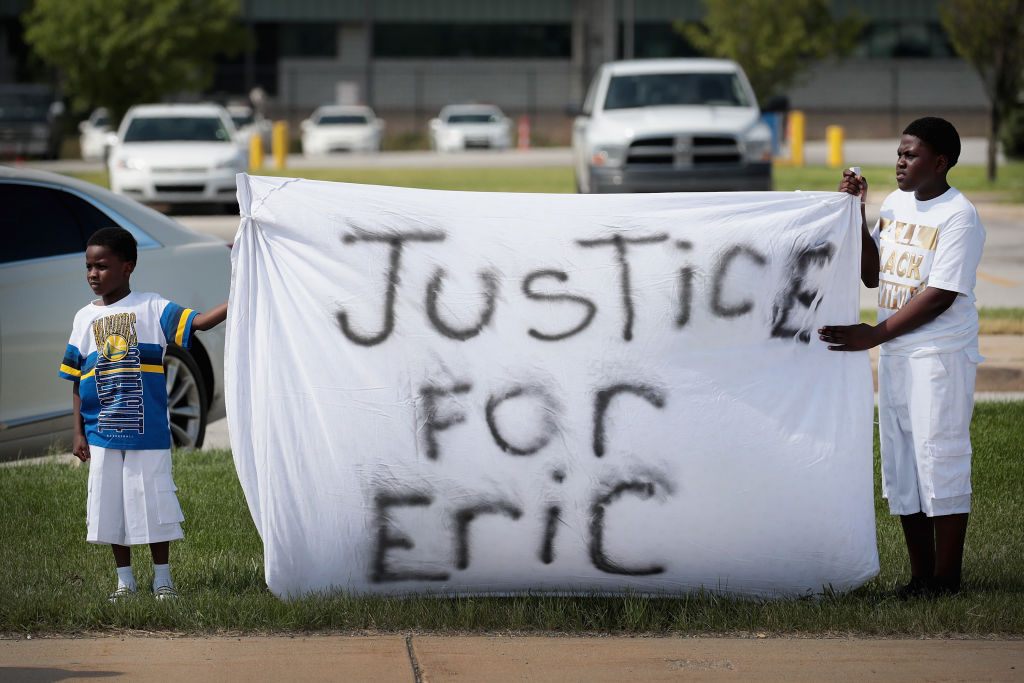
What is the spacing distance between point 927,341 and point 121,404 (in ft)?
8.30

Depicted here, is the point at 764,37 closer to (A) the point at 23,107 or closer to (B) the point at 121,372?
(A) the point at 23,107

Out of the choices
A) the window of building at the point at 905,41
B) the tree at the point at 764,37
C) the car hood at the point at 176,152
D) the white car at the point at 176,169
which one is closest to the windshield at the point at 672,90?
the white car at the point at 176,169

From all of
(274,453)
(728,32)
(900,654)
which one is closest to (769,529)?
(900,654)

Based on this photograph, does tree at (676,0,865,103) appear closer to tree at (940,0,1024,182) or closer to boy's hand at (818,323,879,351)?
tree at (940,0,1024,182)

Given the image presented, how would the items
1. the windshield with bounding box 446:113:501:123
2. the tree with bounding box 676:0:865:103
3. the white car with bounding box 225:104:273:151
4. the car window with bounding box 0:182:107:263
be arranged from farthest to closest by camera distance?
1. the windshield with bounding box 446:113:501:123
2. the white car with bounding box 225:104:273:151
3. the tree with bounding box 676:0:865:103
4. the car window with bounding box 0:182:107:263

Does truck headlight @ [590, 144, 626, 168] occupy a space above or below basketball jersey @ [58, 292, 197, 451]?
above

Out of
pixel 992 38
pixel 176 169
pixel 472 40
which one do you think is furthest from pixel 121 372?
pixel 472 40

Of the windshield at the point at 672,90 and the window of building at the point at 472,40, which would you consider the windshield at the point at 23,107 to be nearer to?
the window of building at the point at 472,40

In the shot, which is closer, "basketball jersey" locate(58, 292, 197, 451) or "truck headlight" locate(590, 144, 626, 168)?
"basketball jersey" locate(58, 292, 197, 451)

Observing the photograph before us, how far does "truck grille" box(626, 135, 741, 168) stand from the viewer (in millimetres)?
16406

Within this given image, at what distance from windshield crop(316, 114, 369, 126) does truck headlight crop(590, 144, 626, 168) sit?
26.1 m

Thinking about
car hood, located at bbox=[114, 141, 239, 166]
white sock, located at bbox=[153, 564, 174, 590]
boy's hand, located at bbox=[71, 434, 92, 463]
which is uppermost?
car hood, located at bbox=[114, 141, 239, 166]

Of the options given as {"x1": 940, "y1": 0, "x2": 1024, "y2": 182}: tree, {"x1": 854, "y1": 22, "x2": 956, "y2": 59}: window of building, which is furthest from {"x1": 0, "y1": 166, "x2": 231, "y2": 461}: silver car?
{"x1": 854, "y1": 22, "x2": 956, "y2": 59}: window of building

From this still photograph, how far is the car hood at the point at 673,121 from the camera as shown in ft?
53.8
